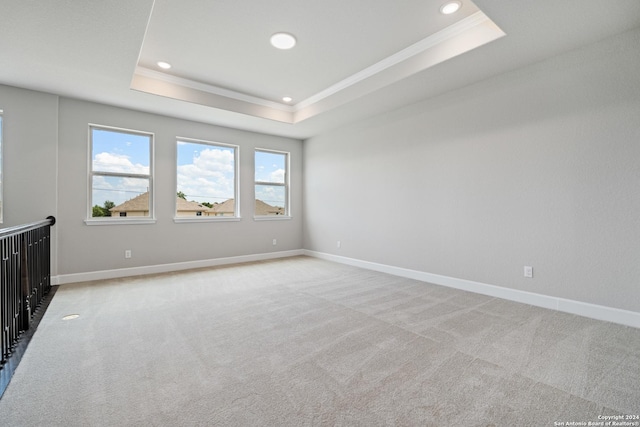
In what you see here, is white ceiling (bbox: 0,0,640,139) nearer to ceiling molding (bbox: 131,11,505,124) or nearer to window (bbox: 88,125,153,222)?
ceiling molding (bbox: 131,11,505,124)

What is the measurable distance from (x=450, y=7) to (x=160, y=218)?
482 centimetres

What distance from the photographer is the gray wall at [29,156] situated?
3723mm

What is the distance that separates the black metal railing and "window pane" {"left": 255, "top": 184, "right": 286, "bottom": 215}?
3.26 m

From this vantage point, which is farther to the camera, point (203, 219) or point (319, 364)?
point (203, 219)

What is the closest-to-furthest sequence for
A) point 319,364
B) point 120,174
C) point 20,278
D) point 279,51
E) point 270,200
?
point 319,364, point 20,278, point 279,51, point 120,174, point 270,200

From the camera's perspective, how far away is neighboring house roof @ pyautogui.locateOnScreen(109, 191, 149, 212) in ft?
15.2

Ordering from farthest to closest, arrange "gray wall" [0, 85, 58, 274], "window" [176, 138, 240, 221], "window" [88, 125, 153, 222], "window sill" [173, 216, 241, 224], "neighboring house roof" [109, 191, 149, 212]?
"window" [176, 138, 240, 221] → "window sill" [173, 216, 241, 224] → "neighboring house roof" [109, 191, 149, 212] → "window" [88, 125, 153, 222] → "gray wall" [0, 85, 58, 274]

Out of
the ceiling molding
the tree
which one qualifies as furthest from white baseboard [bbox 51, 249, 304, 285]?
the ceiling molding

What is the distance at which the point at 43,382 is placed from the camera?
5.85 ft

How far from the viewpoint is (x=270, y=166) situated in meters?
6.31

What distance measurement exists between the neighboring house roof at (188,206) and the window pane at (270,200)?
1.08 meters

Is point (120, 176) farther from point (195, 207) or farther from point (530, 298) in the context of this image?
point (530, 298)

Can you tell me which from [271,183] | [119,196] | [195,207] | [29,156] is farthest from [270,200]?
[29,156]

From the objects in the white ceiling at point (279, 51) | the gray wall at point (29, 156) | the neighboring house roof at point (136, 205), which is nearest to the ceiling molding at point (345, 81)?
the white ceiling at point (279, 51)
